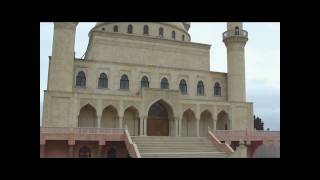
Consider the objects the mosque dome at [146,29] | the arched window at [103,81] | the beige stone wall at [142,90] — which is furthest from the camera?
the mosque dome at [146,29]

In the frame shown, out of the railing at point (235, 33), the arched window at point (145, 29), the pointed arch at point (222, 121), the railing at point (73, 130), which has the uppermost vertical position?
the arched window at point (145, 29)

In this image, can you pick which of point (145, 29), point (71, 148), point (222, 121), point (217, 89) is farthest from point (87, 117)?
point (145, 29)

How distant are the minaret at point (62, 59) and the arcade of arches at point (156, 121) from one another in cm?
219

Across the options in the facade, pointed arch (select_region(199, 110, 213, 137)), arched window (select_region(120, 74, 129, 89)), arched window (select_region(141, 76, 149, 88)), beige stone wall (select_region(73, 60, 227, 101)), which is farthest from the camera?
pointed arch (select_region(199, 110, 213, 137))

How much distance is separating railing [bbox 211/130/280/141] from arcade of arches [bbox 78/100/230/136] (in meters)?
2.08

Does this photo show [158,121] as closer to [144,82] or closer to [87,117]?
[144,82]

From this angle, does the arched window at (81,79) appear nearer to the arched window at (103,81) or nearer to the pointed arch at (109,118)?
the arched window at (103,81)

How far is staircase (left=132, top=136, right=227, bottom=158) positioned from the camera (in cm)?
1878

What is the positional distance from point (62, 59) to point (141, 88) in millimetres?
5709

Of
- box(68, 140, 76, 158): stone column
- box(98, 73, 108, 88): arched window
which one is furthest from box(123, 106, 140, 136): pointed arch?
box(68, 140, 76, 158): stone column

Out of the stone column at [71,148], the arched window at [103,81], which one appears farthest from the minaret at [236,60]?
the stone column at [71,148]

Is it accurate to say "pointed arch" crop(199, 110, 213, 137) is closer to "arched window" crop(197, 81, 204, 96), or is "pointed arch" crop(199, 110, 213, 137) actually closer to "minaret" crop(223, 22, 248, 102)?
"arched window" crop(197, 81, 204, 96)

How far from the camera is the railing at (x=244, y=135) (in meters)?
23.3
